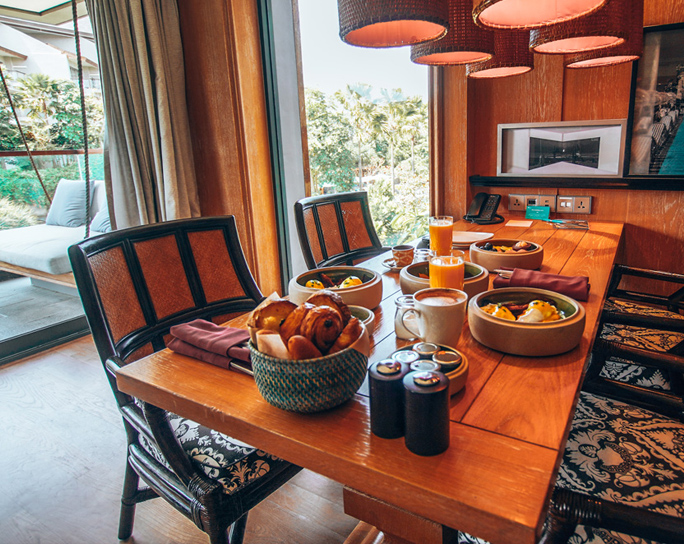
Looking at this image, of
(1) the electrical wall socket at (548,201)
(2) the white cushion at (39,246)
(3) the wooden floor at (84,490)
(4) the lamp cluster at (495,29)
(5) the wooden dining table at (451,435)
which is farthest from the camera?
(1) the electrical wall socket at (548,201)

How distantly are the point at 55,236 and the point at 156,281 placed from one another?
1931mm

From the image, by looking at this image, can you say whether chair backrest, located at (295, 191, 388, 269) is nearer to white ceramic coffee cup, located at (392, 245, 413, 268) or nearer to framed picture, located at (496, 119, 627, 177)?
white ceramic coffee cup, located at (392, 245, 413, 268)

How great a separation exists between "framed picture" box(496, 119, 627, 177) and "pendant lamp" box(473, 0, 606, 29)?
66.8 inches

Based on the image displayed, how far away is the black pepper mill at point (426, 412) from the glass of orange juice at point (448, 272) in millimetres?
514

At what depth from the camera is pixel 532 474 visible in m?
0.60

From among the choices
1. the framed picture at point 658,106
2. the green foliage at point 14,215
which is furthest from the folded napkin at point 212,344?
the framed picture at point 658,106

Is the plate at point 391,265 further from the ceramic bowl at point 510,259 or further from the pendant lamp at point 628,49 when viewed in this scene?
the pendant lamp at point 628,49

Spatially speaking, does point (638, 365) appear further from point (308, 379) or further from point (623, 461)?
point (308, 379)

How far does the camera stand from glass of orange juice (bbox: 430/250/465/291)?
1.12 metres

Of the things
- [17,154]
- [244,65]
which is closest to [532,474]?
[244,65]

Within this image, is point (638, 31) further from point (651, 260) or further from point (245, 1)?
point (245, 1)

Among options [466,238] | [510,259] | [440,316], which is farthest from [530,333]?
[466,238]

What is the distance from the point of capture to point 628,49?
1.70 meters

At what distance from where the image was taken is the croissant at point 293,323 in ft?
2.45
